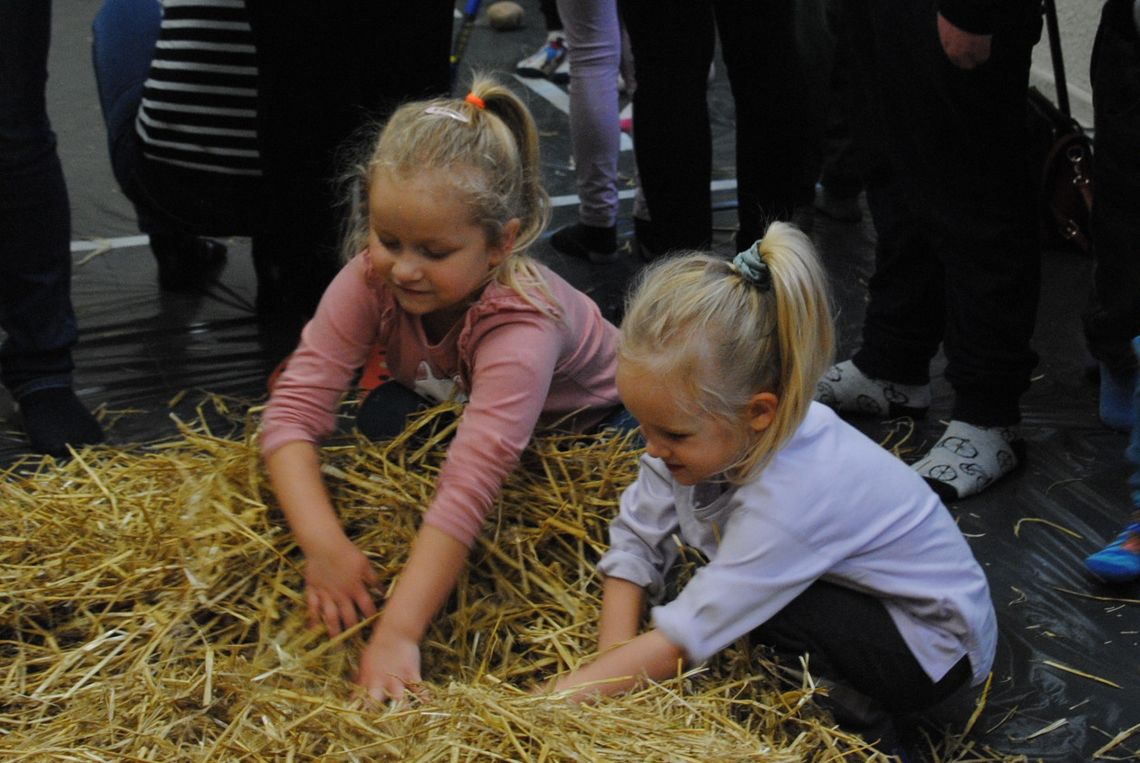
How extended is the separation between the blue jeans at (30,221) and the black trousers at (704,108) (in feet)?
3.86

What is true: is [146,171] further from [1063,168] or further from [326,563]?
[1063,168]

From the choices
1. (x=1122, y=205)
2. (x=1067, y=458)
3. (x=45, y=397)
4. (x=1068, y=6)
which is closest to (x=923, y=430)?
(x=1067, y=458)

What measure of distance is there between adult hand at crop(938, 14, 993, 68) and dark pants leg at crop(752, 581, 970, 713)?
1013 millimetres

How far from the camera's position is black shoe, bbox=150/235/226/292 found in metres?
3.26

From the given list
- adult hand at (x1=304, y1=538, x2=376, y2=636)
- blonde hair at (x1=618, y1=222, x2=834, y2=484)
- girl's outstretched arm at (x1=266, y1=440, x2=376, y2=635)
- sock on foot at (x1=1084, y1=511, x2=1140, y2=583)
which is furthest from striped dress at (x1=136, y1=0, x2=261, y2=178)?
sock on foot at (x1=1084, y1=511, x2=1140, y2=583)

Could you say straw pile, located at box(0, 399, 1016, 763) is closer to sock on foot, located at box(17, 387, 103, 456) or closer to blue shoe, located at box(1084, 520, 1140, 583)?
sock on foot, located at box(17, 387, 103, 456)

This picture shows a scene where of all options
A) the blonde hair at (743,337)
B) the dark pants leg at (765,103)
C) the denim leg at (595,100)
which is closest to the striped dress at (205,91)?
the denim leg at (595,100)

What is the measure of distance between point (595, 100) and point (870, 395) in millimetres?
1128

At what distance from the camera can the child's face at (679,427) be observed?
5.12ft

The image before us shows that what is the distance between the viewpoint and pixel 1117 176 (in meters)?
2.20

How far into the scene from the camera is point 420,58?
2596 mm

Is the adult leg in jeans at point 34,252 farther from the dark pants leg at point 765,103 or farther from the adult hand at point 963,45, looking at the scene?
the adult hand at point 963,45

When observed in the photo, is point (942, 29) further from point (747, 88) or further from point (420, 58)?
point (420, 58)

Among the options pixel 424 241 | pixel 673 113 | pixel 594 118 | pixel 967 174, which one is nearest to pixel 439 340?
pixel 424 241
